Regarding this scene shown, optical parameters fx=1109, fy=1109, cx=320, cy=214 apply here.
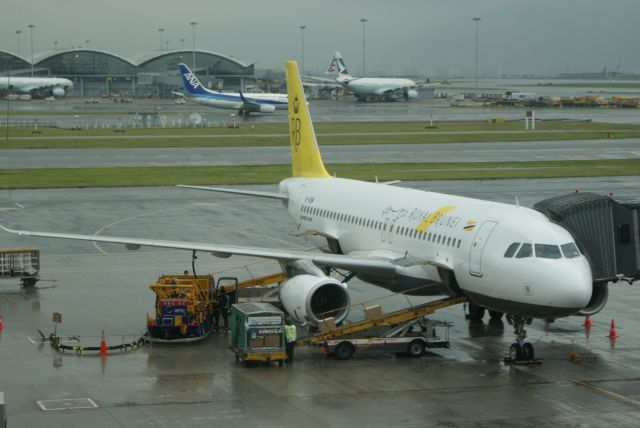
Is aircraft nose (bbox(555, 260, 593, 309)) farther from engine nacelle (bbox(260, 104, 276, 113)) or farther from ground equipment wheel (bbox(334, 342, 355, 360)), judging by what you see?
engine nacelle (bbox(260, 104, 276, 113))

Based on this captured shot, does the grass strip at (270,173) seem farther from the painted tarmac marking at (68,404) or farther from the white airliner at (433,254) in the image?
the painted tarmac marking at (68,404)

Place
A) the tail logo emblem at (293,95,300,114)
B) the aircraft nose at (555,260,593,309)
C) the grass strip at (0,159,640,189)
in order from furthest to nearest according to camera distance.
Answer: the grass strip at (0,159,640,189)
the tail logo emblem at (293,95,300,114)
the aircraft nose at (555,260,593,309)

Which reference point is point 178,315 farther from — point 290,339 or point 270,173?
point 270,173

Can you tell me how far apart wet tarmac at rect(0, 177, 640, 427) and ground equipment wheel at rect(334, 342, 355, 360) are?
380mm

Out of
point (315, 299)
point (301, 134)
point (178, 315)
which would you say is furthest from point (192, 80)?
point (315, 299)

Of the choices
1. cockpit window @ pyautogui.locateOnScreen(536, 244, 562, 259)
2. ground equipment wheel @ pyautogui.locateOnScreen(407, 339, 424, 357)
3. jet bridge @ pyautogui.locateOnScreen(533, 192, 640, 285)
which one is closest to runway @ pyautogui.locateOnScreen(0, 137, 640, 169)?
jet bridge @ pyautogui.locateOnScreen(533, 192, 640, 285)

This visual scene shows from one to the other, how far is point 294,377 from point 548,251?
7.88 meters

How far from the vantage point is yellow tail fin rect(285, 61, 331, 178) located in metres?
48.3

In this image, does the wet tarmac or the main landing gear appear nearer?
the wet tarmac

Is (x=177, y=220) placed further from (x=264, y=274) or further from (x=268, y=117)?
(x=268, y=117)

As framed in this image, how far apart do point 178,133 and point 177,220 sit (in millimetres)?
68958

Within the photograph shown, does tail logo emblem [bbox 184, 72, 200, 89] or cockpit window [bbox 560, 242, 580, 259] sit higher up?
tail logo emblem [bbox 184, 72, 200, 89]

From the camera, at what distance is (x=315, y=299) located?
34.8 m

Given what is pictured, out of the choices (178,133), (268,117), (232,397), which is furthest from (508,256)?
(268,117)
